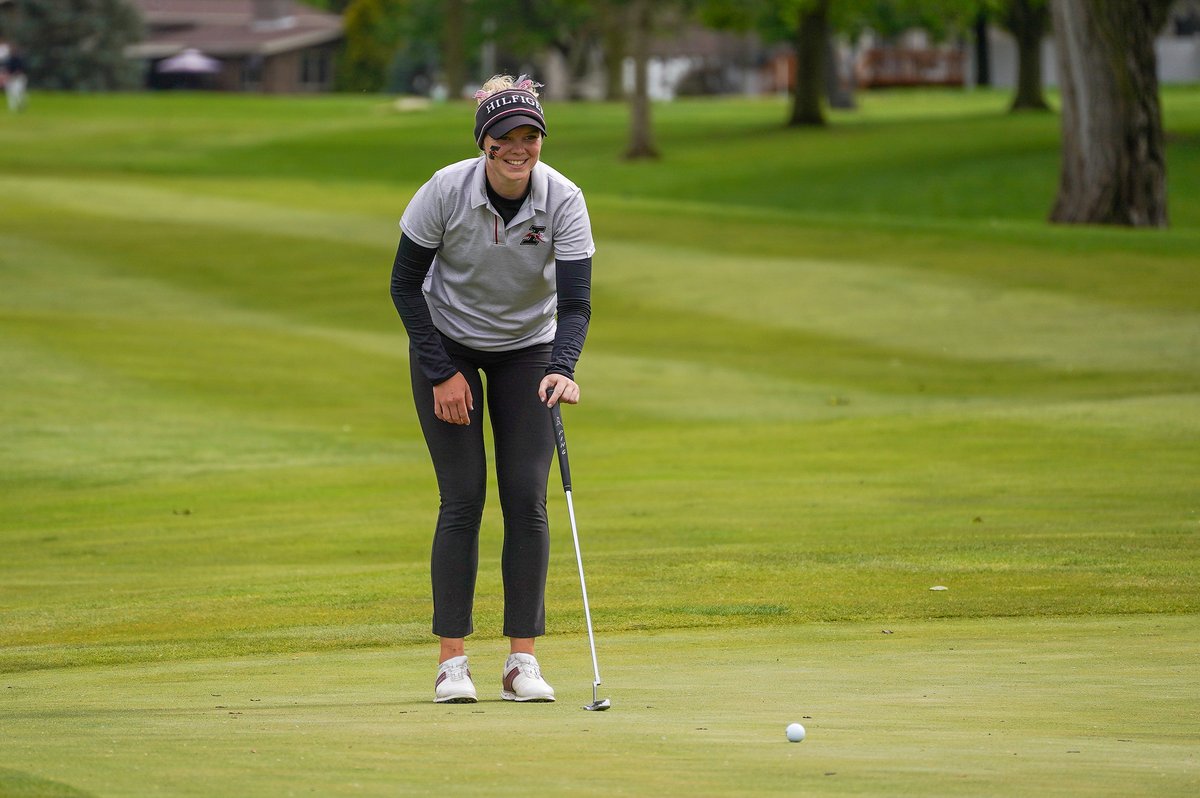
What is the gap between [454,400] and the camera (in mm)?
6699

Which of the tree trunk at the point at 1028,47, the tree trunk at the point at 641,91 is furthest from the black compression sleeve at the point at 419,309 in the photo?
the tree trunk at the point at 1028,47

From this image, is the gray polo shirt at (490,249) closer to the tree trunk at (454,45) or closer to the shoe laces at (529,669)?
the shoe laces at (529,669)

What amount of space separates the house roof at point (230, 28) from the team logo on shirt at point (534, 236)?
10713 cm

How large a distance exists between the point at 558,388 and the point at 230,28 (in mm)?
112223

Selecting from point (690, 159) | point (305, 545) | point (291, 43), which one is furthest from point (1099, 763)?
point (291, 43)

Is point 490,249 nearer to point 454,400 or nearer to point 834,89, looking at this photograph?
point 454,400

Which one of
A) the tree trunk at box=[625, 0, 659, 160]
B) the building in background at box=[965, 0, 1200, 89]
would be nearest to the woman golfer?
the tree trunk at box=[625, 0, 659, 160]

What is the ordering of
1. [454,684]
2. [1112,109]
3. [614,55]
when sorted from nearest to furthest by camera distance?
1. [454,684]
2. [1112,109]
3. [614,55]

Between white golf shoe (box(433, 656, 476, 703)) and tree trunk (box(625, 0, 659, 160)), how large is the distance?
148ft

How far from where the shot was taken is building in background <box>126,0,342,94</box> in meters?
113

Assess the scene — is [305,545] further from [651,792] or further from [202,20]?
[202,20]

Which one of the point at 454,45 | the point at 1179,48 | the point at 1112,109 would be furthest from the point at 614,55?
the point at 1112,109

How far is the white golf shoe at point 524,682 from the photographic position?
652 centimetres

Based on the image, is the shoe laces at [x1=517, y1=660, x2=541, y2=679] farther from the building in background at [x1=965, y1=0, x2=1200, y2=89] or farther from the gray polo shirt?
the building in background at [x1=965, y1=0, x2=1200, y2=89]
